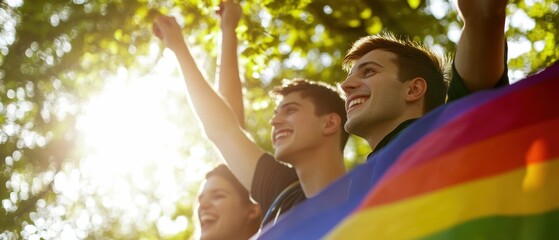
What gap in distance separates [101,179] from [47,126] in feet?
6.71

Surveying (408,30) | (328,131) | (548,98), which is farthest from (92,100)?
(548,98)

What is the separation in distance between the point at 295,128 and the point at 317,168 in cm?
30

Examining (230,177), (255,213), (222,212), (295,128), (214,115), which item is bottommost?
(255,213)

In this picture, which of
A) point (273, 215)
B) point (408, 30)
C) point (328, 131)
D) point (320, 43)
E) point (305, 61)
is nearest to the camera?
point (273, 215)

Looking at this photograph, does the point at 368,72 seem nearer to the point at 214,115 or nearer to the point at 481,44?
the point at 481,44

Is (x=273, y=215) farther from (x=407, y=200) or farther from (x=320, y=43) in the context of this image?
(x=320, y=43)

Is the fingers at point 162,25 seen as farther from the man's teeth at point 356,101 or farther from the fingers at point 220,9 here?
the man's teeth at point 356,101

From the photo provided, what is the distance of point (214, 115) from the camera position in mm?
5812

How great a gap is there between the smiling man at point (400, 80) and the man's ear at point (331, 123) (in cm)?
53

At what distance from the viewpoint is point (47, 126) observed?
40.7ft

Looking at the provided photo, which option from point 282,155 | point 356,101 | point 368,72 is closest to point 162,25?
point 282,155

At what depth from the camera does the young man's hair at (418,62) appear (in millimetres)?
4480

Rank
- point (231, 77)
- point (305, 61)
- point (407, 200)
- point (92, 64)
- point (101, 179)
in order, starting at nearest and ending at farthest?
point (407, 200) → point (231, 77) → point (305, 61) → point (92, 64) → point (101, 179)

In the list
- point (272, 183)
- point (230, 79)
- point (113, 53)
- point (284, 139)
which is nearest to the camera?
point (284, 139)
